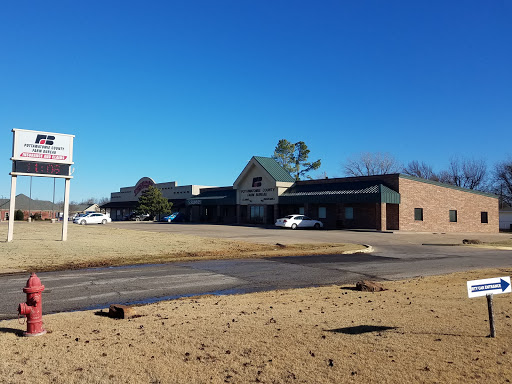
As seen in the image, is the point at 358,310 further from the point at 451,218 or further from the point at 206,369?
the point at 451,218

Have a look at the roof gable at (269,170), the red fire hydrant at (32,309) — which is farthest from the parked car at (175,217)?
the red fire hydrant at (32,309)

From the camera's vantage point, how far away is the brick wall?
38938 millimetres

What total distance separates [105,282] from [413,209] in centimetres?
3387

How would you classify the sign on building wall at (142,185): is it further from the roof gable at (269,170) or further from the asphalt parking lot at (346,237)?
the asphalt parking lot at (346,237)

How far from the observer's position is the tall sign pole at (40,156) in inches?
878

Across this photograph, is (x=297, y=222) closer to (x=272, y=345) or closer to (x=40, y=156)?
(x=40, y=156)

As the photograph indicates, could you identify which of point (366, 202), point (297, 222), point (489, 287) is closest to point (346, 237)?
point (366, 202)

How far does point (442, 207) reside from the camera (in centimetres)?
4178

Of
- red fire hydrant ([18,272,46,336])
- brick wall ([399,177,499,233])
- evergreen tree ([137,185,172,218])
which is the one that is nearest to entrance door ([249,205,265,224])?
brick wall ([399,177,499,233])

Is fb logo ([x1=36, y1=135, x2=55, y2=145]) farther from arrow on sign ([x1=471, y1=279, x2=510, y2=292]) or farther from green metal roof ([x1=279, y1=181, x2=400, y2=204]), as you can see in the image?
green metal roof ([x1=279, y1=181, x2=400, y2=204])

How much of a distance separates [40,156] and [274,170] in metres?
30.4

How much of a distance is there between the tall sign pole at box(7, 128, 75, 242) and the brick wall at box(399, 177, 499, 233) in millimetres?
27667

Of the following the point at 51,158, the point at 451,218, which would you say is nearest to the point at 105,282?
the point at 51,158

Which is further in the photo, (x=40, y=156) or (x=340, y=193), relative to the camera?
(x=340, y=193)
